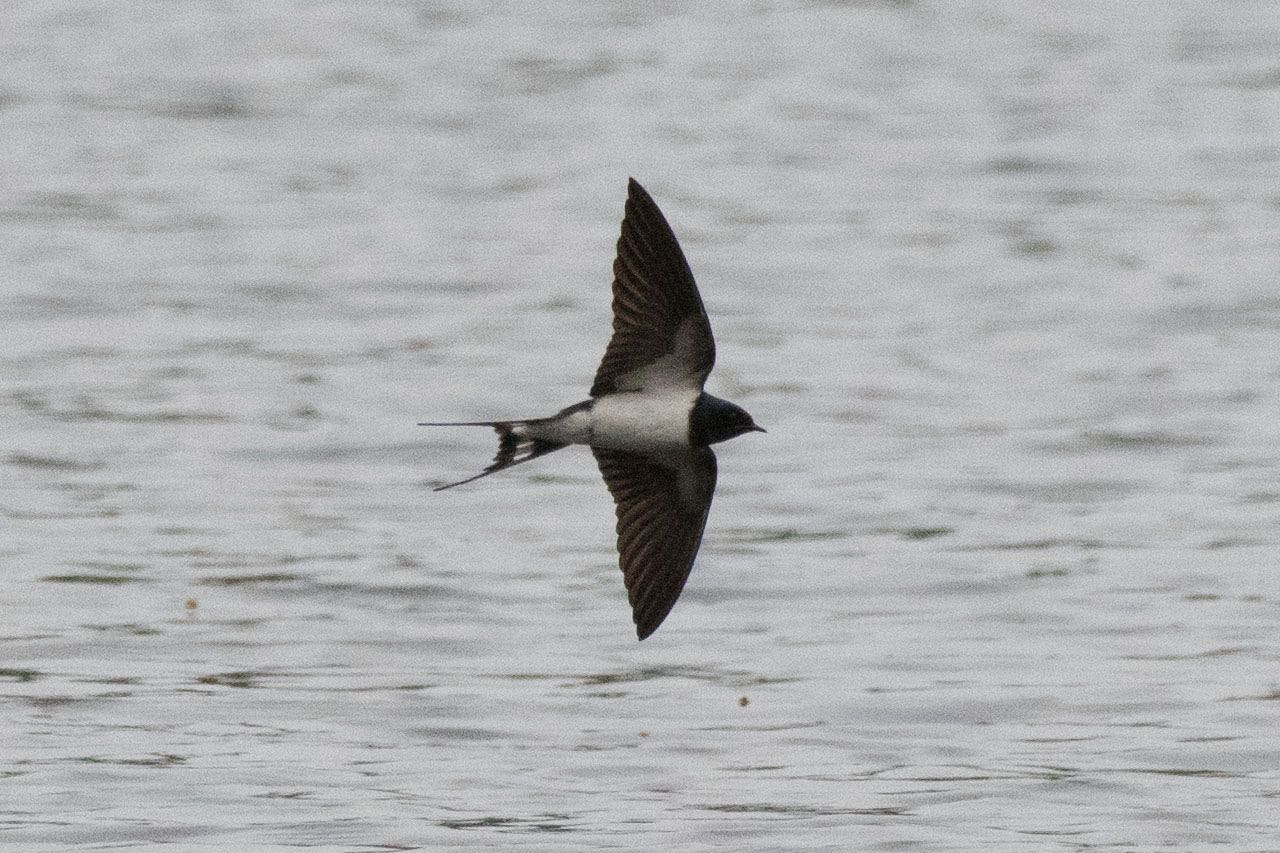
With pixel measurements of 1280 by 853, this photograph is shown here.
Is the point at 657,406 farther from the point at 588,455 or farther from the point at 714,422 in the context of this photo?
the point at 588,455

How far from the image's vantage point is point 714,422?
17.2 ft

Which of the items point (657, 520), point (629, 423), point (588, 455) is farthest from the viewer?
point (588, 455)

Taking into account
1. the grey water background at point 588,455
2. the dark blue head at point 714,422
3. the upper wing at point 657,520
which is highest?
the dark blue head at point 714,422

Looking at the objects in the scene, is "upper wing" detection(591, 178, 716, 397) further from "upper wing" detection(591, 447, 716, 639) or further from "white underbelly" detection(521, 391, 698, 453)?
"upper wing" detection(591, 447, 716, 639)

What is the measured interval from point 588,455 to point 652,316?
5883 mm

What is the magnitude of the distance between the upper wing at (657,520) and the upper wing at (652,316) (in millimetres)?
197

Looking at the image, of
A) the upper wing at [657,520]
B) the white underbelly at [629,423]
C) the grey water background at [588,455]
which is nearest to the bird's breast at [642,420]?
the white underbelly at [629,423]

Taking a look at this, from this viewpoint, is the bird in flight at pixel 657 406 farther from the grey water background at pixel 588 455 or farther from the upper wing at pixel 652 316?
the grey water background at pixel 588 455

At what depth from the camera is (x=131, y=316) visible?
12.9 meters

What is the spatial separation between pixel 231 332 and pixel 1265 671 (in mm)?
5834

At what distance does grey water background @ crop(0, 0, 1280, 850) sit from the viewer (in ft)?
23.3

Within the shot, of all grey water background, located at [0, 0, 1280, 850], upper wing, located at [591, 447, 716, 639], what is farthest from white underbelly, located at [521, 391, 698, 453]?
grey water background, located at [0, 0, 1280, 850]

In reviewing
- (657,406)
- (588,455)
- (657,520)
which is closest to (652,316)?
(657,406)

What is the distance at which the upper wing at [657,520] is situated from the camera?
215 inches
